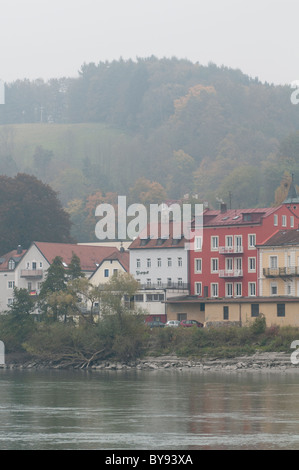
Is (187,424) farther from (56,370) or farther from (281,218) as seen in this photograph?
(281,218)

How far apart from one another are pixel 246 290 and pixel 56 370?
1825 centimetres

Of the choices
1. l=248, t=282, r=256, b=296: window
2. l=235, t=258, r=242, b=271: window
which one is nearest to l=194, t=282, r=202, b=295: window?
l=235, t=258, r=242, b=271: window

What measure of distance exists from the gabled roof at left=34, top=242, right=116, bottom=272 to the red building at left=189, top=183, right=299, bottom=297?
55.5 ft

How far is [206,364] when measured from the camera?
79.1 meters

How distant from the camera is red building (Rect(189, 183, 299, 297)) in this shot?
90125 millimetres

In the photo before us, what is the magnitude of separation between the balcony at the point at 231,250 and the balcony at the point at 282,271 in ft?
12.4

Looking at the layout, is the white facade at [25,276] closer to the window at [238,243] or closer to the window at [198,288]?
the window at [198,288]

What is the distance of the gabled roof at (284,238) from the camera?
8631 cm

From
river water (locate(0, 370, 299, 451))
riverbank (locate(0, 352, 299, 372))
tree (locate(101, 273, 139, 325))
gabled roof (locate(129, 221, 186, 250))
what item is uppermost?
gabled roof (locate(129, 221, 186, 250))

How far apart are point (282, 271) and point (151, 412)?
3648 centimetres

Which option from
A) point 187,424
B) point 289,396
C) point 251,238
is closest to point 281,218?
point 251,238

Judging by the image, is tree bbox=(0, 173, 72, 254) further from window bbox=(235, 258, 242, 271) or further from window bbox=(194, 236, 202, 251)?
window bbox=(235, 258, 242, 271)

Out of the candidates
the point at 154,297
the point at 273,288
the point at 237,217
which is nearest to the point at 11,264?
the point at 154,297

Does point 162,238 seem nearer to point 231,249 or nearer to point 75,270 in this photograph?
point 231,249
